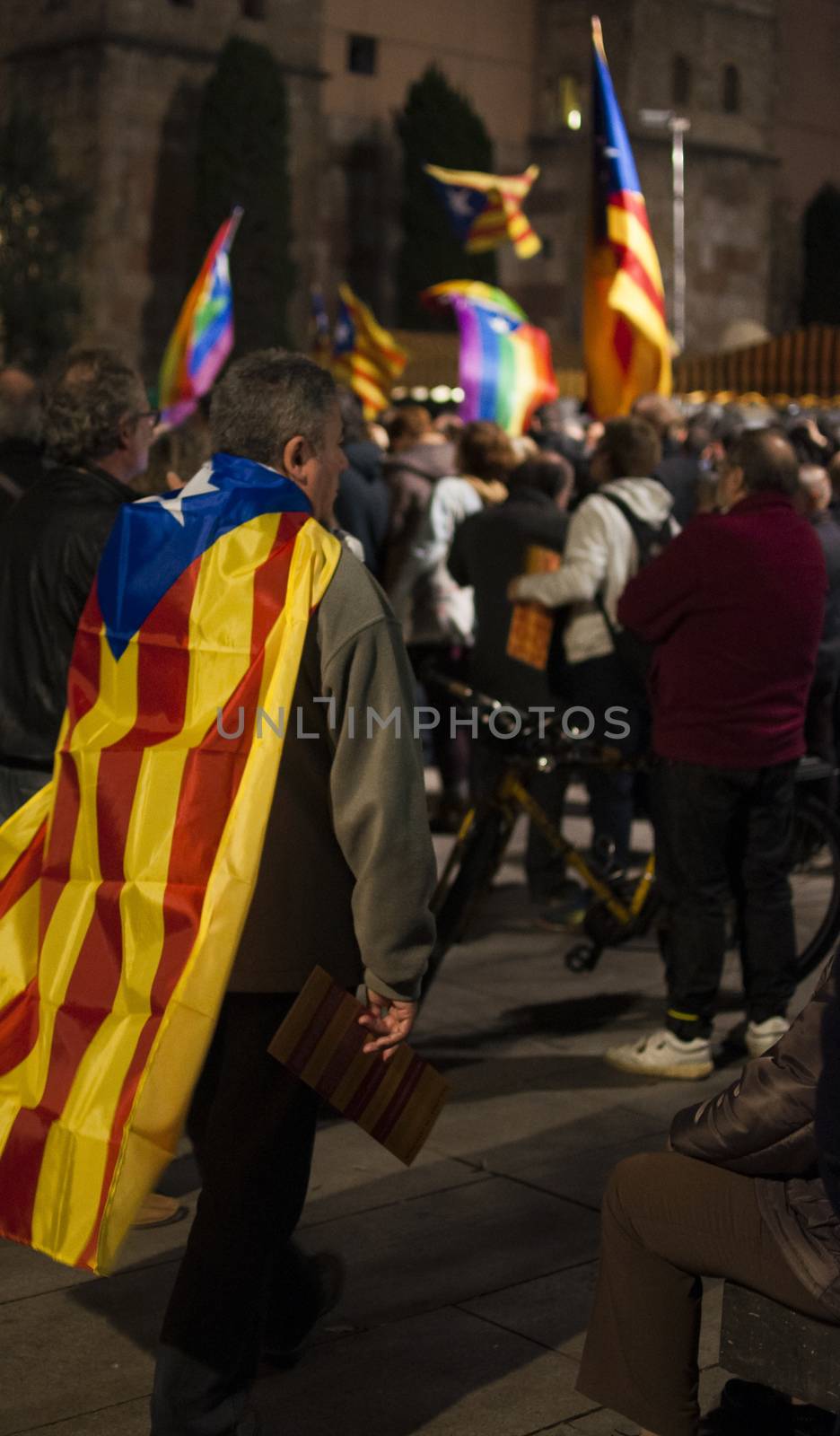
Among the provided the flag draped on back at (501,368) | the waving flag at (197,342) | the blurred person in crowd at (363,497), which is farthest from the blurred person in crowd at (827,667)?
the waving flag at (197,342)

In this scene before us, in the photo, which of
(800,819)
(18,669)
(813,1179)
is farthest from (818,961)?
(813,1179)

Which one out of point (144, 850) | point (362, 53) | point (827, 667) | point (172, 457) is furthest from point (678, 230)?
point (144, 850)

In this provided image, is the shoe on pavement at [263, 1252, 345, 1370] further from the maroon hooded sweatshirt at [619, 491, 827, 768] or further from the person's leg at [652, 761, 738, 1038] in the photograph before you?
the maroon hooded sweatshirt at [619, 491, 827, 768]

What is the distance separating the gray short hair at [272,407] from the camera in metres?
3.55

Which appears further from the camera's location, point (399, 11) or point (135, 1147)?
point (399, 11)

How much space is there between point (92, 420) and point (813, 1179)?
8.65 ft

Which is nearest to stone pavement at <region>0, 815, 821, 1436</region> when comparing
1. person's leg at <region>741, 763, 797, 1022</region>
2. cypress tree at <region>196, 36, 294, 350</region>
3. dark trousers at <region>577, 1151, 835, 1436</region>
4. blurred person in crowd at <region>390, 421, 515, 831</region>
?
person's leg at <region>741, 763, 797, 1022</region>

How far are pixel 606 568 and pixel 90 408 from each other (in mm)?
2945

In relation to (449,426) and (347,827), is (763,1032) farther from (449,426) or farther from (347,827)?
(449,426)

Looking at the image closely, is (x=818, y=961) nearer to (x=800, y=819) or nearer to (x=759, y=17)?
(x=800, y=819)

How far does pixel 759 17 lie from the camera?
1768 inches

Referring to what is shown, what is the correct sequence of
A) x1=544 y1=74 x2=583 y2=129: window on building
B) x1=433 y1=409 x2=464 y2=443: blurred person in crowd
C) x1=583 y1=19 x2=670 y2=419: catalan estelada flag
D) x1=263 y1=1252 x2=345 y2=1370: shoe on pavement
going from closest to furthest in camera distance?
x1=263 y1=1252 x2=345 y2=1370: shoe on pavement, x1=583 y1=19 x2=670 y2=419: catalan estelada flag, x1=433 y1=409 x2=464 y2=443: blurred person in crowd, x1=544 y1=74 x2=583 y2=129: window on building

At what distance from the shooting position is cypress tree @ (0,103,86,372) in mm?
33438

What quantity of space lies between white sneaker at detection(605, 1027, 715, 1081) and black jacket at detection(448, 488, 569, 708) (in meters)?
2.33
